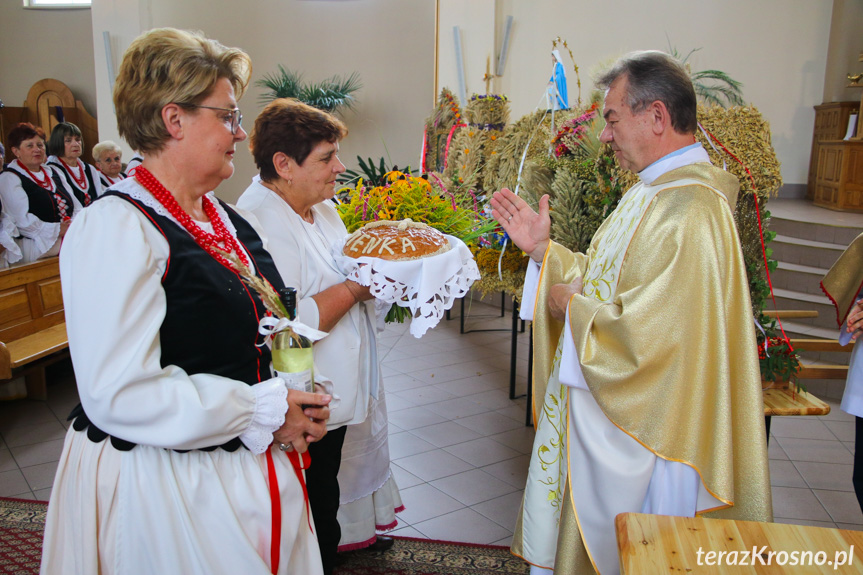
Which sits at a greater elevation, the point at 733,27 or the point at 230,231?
the point at 733,27

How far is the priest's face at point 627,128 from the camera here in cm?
200

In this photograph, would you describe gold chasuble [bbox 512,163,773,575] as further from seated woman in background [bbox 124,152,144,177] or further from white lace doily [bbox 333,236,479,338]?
seated woman in background [bbox 124,152,144,177]

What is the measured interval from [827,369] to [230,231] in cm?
324

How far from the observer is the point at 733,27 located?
8.75 m

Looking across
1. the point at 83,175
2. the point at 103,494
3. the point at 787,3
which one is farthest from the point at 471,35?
the point at 103,494

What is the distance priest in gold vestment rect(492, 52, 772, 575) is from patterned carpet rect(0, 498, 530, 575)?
0.75 m

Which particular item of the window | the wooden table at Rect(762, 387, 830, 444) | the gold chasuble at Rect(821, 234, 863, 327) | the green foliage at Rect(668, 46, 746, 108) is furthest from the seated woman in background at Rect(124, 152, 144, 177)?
the window

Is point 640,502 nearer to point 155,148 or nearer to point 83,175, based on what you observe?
point 155,148

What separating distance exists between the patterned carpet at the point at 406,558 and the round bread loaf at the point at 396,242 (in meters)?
1.40

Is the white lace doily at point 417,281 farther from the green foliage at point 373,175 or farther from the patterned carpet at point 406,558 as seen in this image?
the patterned carpet at point 406,558

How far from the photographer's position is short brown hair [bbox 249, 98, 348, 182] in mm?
2123

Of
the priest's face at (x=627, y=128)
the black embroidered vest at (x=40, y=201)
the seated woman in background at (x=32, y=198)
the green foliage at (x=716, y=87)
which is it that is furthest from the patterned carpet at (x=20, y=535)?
the green foliage at (x=716, y=87)

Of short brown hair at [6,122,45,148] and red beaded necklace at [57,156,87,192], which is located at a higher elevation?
short brown hair at [6,122,45,148]

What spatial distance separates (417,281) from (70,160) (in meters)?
5.05
